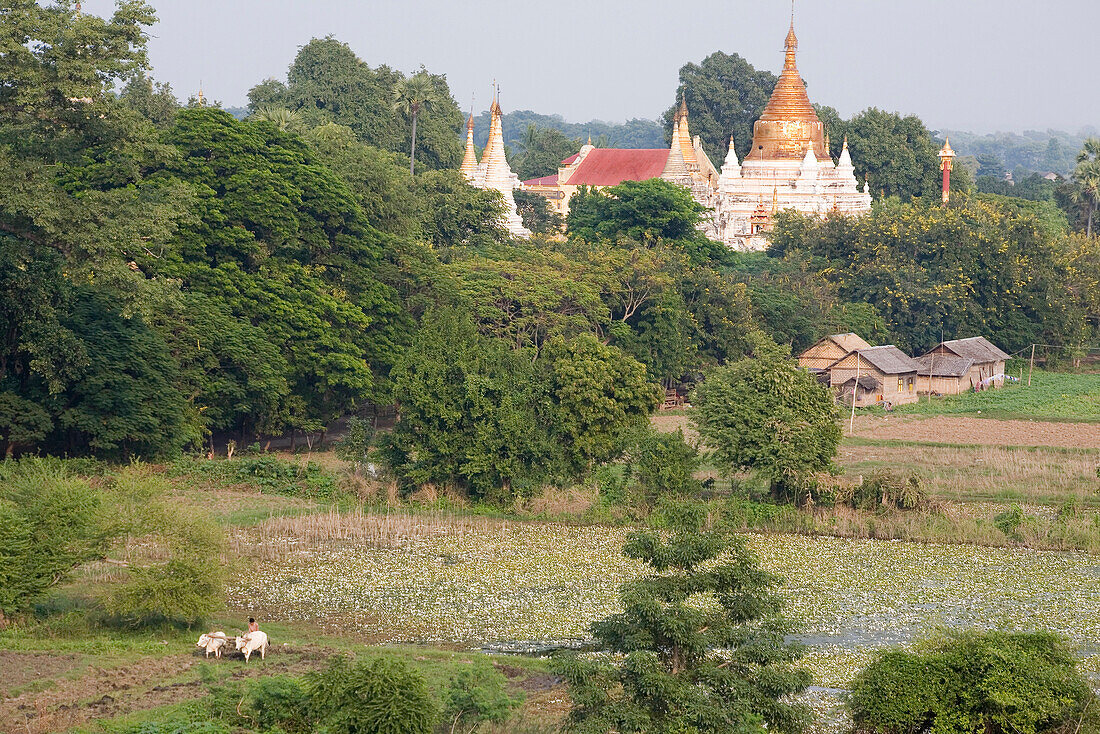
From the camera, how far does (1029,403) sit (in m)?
43.4

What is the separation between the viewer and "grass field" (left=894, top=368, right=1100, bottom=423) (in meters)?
41.6

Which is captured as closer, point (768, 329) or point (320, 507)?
point (320, 507)

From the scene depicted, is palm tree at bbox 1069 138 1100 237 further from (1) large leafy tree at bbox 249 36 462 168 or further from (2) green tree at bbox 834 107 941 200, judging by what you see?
(1) large leafy tree at bbox 249 36 462 168

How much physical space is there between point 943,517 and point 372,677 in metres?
15.5

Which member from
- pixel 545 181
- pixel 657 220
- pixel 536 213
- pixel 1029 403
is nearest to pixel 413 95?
pixel 536 213

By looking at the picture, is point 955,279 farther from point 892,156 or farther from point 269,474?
point 892,156

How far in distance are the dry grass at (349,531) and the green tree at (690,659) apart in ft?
35.4

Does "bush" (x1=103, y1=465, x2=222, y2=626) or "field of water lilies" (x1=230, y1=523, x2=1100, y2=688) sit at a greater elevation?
"bush" (x1=103, y1=465, x2=222, y2=626)

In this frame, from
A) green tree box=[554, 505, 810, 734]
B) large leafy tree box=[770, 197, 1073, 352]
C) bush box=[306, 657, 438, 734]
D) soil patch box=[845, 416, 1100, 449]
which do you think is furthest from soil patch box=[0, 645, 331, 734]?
large leafy tree box=[770, 197, 1073, 352]

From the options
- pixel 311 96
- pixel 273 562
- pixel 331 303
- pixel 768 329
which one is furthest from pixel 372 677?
pixel 311 96

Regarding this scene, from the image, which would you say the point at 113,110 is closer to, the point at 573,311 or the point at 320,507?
the point at 320,507

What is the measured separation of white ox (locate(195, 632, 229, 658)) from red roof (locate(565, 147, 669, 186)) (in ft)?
195

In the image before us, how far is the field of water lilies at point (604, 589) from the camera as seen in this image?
21.8 meters

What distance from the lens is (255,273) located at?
34938mm
